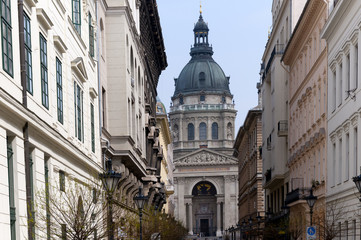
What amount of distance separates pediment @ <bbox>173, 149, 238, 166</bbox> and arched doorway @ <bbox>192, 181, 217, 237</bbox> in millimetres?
4987

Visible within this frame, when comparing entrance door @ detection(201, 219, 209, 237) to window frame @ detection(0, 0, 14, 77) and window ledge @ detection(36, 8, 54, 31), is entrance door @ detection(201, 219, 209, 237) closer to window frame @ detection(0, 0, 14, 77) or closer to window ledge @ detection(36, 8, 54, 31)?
window ledge @ detection(36, 8, 54, 31)

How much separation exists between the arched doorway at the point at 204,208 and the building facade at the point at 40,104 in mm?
153819

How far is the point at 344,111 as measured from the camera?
32.2 metres

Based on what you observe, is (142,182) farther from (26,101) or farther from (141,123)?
(26,101)

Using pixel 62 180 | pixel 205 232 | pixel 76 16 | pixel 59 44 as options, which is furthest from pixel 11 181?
pixel 205 232

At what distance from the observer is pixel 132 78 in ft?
135

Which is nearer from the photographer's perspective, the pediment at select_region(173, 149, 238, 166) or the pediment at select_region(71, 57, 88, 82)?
the pediment at select_region(71, 57, 88, 82)

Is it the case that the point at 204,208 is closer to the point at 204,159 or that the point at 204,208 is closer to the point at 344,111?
the point at 204,159

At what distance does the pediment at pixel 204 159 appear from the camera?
178000 millimetres

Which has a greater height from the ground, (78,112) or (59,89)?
(59,89)

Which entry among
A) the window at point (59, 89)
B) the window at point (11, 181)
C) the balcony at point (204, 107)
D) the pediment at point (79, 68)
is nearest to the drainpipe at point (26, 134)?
the window at point (11, 181)

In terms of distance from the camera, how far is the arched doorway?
182750 millimetres

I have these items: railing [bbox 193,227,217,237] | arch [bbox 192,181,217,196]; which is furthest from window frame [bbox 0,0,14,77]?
railing [bbox 193,227,217,237]

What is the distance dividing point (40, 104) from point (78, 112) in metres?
6.97
